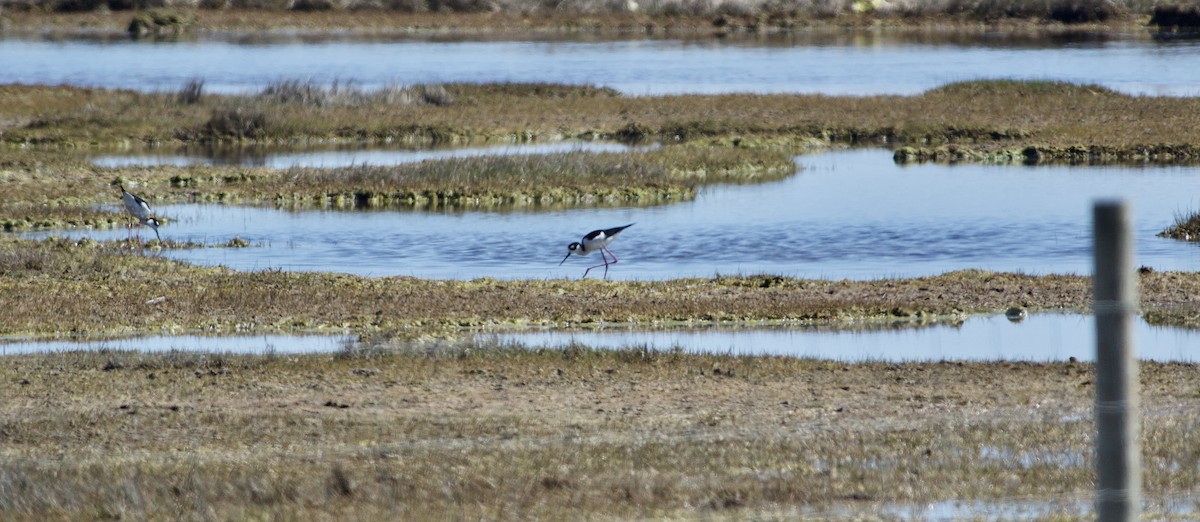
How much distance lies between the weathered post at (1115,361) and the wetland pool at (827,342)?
9334 millimetres

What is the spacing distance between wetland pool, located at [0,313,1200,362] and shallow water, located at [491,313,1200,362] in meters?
0.01

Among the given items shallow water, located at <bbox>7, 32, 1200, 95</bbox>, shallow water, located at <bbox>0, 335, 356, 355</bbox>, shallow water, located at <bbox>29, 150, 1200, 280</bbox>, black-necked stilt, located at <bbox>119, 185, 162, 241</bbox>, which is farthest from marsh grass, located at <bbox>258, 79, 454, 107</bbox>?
shallow water, located at <bbox>0, 335, 356, 355</bbox>

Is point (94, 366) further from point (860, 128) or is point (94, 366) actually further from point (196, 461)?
point (860, 128)

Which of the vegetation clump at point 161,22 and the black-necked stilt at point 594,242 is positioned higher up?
the black-necked stilt at point 594,242

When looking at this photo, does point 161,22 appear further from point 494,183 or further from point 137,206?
point 137,206

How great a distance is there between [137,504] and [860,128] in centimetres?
3539

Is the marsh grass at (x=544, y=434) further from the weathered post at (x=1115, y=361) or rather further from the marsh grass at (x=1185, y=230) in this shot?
the marsh grass at (x=1185, y=230)

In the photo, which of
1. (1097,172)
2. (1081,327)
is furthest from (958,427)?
(1097,172)

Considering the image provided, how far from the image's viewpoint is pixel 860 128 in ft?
139

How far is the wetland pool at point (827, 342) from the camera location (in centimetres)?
1558

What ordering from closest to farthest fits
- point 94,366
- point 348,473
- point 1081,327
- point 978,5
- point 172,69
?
point 348,473, point 94,366, point 1081,327, point 172,69, point 978,5

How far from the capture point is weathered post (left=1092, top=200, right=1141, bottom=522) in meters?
5.04

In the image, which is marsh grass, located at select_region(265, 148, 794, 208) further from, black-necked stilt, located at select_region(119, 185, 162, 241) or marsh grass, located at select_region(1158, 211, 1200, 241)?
marsh grass, located at select_region(1158, 211, 1200, 241)

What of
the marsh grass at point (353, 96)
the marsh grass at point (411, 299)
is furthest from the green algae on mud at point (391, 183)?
the marsh grass at point (353, 96)
